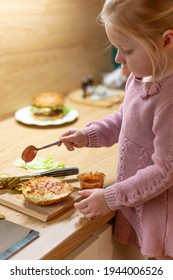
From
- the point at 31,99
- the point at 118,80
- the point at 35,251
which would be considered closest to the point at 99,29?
the point at 118,80

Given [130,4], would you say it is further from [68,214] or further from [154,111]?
[68,214]

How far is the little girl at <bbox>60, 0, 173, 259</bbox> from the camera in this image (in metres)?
0.86

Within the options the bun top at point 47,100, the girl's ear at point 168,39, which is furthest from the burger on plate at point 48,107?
the girl's ear at point 168,39

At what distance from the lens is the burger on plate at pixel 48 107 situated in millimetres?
1665

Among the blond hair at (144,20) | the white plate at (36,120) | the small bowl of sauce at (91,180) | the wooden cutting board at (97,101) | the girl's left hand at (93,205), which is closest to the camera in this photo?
the blond hair at (144,20)

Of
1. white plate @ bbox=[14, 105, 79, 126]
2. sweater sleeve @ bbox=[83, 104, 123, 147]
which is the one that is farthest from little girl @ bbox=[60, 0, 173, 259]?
white plate @ bbox=[14, 105, 79, 126]

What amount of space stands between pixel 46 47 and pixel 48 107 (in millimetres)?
335

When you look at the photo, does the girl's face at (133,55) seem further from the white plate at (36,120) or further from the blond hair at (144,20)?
the white plate at (36,120)

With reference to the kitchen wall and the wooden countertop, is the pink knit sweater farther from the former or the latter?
the kitchen wall

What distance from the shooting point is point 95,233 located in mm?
1058

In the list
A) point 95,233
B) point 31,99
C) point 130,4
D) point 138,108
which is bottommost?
point 95,233

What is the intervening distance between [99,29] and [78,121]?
0.72m

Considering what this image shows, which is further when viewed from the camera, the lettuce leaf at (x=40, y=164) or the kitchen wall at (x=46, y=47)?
the kitchen wall at (x=46, y=47)

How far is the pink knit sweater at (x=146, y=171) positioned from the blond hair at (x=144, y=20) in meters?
0.09
